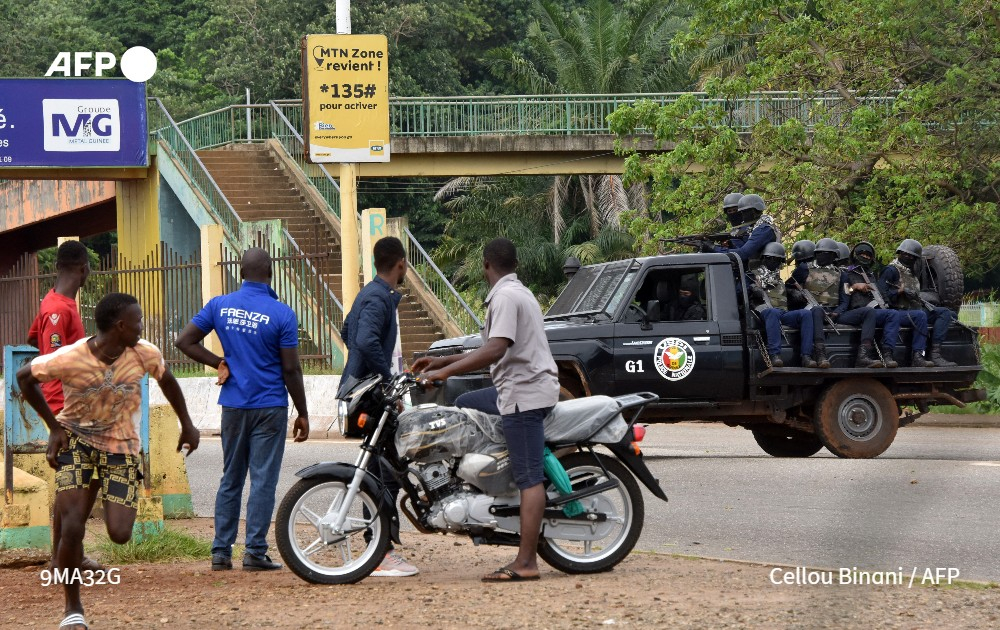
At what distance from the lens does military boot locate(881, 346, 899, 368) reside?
1387 cm

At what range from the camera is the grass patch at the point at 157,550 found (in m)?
8.34

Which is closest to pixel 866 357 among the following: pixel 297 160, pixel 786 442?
pixel 786 442

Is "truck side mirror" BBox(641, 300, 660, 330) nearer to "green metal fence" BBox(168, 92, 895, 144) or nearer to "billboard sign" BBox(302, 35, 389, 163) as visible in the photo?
"billboard sign" BBox(302, 35, 389, 163)

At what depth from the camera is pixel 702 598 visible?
670 cm

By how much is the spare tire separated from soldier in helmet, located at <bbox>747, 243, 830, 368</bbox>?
1588 mm

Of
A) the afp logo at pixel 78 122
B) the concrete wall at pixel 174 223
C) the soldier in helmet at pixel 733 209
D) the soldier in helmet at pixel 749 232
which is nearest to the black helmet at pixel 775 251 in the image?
the soldier in helmet at pixel 749 232

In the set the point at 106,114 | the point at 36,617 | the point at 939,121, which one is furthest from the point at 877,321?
the point at 106,114

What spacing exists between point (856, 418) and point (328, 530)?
8109 mm

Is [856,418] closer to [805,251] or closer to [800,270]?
[800,270]

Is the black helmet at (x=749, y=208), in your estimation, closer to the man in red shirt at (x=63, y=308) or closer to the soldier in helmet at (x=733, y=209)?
the soldier in helmet at (x=733, y=209)

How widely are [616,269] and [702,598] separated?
751cm

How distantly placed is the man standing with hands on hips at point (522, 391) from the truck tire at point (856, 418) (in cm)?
713

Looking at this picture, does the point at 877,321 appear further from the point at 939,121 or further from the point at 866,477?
the point at 939,121

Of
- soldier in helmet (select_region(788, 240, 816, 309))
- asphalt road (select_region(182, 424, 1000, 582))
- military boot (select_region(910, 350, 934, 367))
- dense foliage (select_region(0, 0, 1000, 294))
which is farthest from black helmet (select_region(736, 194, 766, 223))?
dense foliage (select_region(0, 0, 1000, 294))
